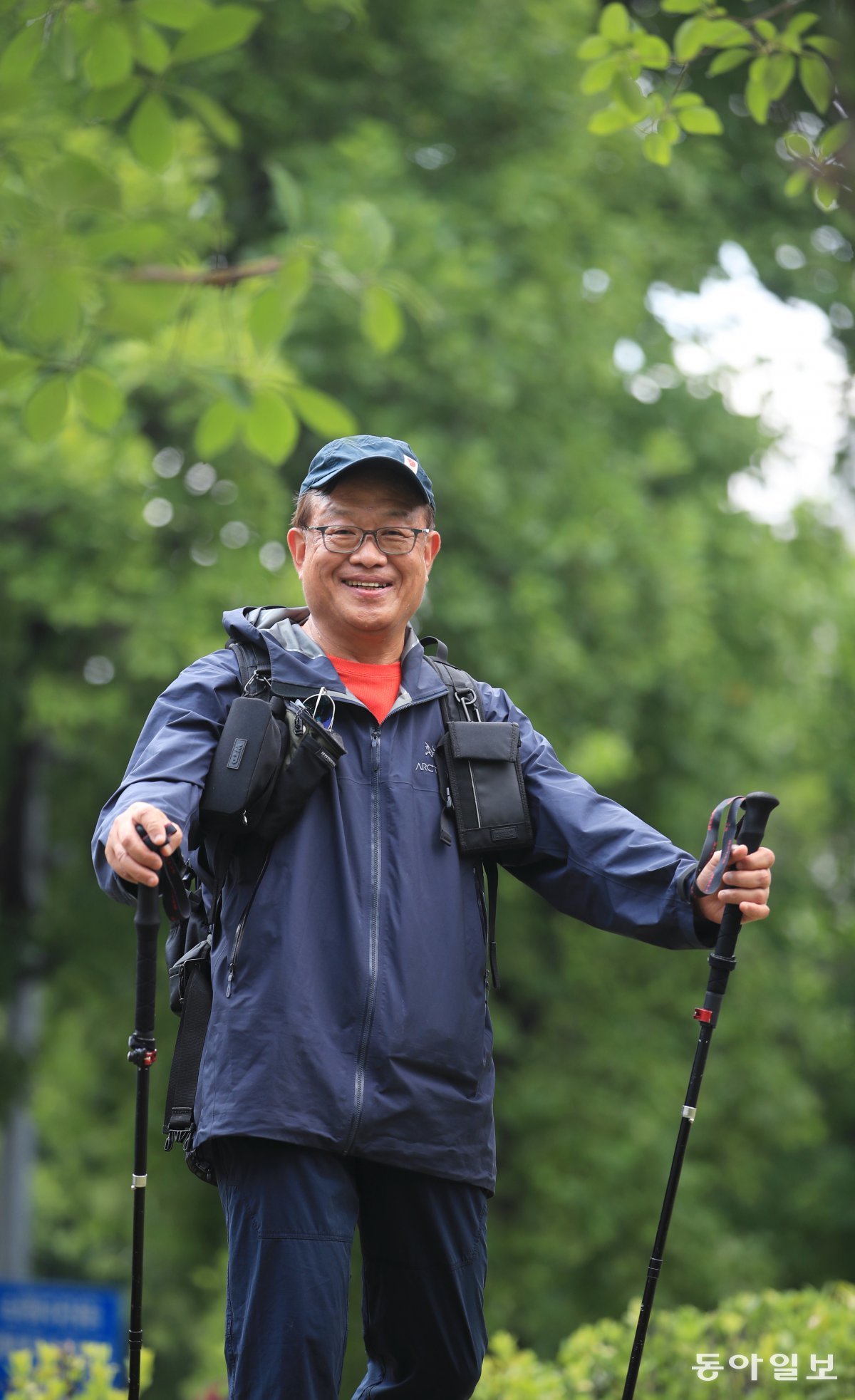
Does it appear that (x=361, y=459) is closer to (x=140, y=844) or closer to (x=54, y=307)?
(x=54, y=307)

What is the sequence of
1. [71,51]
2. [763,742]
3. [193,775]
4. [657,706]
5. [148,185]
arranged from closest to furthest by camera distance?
[193,775]
[71,51]
[148,185]
[657,706]
[763,742]

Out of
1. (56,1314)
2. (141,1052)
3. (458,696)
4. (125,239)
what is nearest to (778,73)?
(125,239)

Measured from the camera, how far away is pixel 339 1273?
303 cm

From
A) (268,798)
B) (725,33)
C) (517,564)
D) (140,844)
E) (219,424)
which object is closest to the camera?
(140,844)

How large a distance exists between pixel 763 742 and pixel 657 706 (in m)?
1.33

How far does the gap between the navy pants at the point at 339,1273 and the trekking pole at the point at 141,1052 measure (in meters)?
0.15

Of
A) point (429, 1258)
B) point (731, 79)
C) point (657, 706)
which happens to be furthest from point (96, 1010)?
point (429, 1258)

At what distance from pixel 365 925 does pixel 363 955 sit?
0.20 feet

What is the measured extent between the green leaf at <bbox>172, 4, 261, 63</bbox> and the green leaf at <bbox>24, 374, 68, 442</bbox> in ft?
2.69

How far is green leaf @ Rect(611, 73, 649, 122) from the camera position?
452cm

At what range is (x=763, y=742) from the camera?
1320 centimetres

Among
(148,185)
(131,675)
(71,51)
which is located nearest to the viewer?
(71,51)

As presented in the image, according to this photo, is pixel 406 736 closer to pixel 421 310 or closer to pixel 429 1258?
pixel 429 1258

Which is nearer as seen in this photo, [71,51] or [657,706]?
[71,51]
